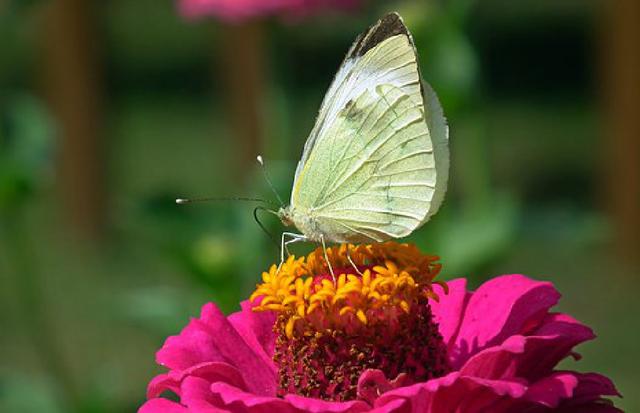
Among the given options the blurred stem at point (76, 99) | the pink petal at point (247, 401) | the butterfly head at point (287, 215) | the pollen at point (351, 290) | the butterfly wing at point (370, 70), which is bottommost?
the pink petal at point (247, 401)

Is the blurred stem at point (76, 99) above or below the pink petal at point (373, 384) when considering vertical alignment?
above

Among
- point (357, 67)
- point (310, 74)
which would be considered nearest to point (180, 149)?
point (310, 74)

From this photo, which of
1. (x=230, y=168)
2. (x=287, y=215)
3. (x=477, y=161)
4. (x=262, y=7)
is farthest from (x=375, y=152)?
(x=230, y=168)

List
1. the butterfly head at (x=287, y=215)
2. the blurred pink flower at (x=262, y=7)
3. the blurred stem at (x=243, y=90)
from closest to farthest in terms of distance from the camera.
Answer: the butterfly head at (x=287, y=215) < the blurred pink flower at (x=262, y=7) < the blurred stem at (x=243, y=90)

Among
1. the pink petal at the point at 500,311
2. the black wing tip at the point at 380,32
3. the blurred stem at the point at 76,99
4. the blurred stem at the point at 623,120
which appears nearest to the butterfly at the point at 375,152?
the black wing tip at the point at 380,32

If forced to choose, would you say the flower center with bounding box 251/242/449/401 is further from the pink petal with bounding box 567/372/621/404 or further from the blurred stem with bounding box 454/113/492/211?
the blurred stem with bounding box 454/113/492/211

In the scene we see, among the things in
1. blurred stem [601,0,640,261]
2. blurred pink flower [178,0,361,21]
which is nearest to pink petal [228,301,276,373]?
blurred pink flower [178,0,361,21]

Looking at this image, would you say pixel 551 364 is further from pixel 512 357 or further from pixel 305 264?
pixel 305 264

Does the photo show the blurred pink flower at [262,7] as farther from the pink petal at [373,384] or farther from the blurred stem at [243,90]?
the pink petal at [373,384]
